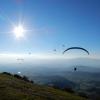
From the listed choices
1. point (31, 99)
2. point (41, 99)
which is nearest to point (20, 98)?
point (31, 99)

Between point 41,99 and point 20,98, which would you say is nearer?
point 20,98

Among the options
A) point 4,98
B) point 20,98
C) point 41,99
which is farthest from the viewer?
point 41,99

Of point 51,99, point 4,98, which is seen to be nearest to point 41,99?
point 51,99

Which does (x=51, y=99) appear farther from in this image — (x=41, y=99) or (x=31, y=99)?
(x=31, y=99)

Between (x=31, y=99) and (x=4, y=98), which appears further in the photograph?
(x=31, y=99)

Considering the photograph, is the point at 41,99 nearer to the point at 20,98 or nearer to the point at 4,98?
the point at 20,98

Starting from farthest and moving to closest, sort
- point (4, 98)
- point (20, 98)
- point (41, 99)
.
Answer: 1. point (41, 99)
2. point (20, 98)
3. point (4, 98)

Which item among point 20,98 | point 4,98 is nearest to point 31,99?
point 20,98
